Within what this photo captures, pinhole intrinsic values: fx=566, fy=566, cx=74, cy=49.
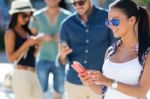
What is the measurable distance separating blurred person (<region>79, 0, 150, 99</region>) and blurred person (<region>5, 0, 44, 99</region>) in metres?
1.98

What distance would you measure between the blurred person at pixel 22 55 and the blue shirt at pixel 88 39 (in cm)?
55

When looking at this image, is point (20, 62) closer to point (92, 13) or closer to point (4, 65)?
point (92, 13)

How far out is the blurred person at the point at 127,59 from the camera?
343 centimetres

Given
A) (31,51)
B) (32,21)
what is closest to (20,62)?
(31,51)

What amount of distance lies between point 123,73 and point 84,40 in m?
1.61

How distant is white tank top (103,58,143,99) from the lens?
3.49 meters

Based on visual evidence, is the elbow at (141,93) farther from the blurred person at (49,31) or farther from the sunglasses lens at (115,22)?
the blurred person at (49,31)

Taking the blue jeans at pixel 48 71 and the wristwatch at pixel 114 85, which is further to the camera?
the blue jeans at pixel 48 71

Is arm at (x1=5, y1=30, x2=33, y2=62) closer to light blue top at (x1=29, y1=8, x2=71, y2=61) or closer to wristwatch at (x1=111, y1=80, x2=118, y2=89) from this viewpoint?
light blue top at (x1=29, y1=8, x2=71, y2=61)

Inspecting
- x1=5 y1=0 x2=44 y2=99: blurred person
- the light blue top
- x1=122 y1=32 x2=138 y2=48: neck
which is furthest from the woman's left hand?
the light blue top

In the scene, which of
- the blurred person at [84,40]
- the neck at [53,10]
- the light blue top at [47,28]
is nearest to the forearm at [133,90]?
the blurred person at [84,40]

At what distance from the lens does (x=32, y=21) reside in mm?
6707

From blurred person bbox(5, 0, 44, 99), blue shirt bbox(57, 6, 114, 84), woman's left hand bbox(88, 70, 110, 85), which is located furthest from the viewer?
blurred person bbox(5, 0, 44, 99)

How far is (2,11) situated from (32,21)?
904 cm
